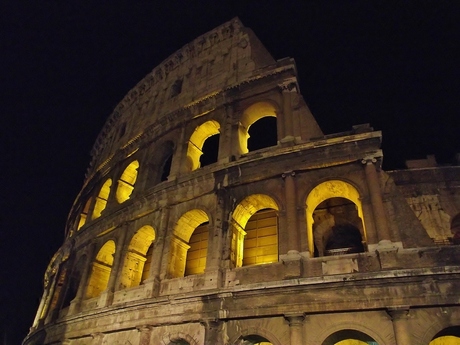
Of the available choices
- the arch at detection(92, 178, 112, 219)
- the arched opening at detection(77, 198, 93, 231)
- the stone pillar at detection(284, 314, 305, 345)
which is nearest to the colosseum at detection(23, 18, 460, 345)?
the stone pillar at detection(284, 314, 305, 345)

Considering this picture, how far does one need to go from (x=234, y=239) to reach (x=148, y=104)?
10121 mm

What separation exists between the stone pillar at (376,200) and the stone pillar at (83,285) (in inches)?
415

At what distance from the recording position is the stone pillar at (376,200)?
8797 millimetres

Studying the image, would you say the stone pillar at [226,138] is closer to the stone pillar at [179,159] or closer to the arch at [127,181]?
the stone pillar at [179,159]

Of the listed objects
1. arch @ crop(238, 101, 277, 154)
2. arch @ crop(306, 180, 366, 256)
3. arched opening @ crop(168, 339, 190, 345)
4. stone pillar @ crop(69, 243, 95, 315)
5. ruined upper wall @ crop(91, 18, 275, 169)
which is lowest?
arched opening @ crop(168, 339, 190, 345)

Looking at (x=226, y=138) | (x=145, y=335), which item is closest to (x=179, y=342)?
(x=145, y=335)

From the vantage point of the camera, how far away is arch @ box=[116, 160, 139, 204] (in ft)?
52.3

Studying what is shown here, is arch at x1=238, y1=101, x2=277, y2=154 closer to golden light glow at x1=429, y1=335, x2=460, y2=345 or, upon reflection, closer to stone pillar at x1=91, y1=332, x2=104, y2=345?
stone pillar at x1=91, y1=332, x2=104, y2=345

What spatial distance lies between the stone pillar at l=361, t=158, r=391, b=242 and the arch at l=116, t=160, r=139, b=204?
33.4ft

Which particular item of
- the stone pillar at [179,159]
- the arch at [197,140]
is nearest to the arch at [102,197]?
the stone pillar at [179,159]

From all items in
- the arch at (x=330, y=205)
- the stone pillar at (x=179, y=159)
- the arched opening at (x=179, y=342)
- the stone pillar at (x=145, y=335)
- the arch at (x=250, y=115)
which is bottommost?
the arched opening at (x=179, y=342)

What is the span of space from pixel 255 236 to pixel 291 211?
2199mm

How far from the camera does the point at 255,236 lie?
38.0ft

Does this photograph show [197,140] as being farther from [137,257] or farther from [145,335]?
[145,335]
